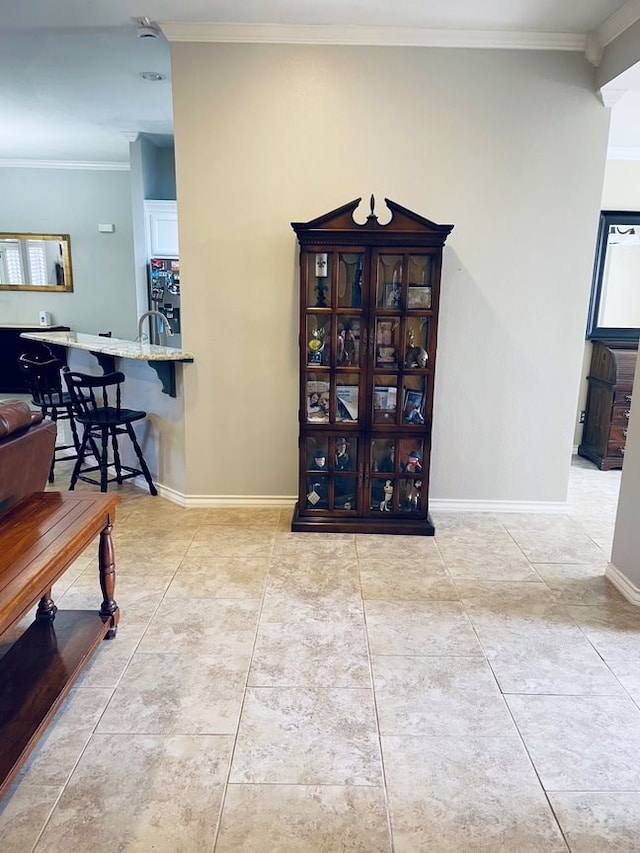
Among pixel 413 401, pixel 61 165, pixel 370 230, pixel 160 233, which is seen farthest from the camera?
pixel 61 165

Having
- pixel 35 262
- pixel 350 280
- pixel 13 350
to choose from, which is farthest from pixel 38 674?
pixel 35 262

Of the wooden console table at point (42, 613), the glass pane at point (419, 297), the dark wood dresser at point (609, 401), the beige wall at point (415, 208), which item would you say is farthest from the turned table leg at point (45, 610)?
the dark wood dresser at point (609, 401)

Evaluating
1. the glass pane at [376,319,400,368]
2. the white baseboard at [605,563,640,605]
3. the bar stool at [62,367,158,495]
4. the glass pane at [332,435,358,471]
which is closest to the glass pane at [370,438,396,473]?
the glass pane at [332,435,358,471]

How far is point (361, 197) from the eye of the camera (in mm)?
3350

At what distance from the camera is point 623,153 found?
4.61m

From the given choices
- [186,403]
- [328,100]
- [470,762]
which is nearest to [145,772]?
[470,762]

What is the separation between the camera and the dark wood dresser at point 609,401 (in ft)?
15.0

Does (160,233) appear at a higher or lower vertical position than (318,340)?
higher

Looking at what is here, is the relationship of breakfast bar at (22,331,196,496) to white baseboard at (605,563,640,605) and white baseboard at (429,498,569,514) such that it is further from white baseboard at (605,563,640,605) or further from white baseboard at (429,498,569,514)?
white baseboard at (605,563,640,605)

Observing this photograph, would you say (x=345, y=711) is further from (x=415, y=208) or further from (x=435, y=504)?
(x=415, y=208)

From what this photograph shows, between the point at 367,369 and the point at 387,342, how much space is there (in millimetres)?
187

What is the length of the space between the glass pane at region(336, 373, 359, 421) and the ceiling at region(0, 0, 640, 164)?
1868 millimetres

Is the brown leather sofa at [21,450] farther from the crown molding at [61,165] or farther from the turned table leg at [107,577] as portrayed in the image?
the crown molding at [61,165]

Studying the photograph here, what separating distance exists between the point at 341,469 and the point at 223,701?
1650 mm
